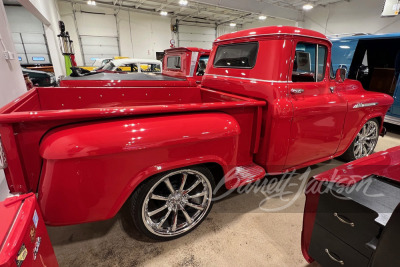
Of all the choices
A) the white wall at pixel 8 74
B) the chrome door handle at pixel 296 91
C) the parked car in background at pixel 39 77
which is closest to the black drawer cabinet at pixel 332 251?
the chrome door handle at pixel 296 91

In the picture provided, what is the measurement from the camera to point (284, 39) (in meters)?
2.06

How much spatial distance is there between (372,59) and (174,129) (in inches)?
288

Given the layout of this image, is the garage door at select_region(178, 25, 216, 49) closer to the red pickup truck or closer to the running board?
the red pickup truck

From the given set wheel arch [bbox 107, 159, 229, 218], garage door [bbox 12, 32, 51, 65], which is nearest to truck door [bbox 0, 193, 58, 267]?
wheel arch [bbox 107, 159, 229, 218]

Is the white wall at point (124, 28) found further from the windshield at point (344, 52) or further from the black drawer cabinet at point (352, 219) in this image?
the black drawer cabinet at point (352, 219)

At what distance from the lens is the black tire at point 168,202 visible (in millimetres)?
1604

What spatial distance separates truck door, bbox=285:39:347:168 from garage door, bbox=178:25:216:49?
675 inches

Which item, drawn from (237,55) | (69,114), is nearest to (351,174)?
(237,55)

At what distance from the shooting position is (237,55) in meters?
2.50

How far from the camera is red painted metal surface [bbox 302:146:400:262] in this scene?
135 cm

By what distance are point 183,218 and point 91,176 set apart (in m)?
1.06

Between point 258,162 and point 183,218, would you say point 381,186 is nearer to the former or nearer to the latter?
point 258,162

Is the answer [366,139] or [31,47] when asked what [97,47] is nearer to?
[31,47]

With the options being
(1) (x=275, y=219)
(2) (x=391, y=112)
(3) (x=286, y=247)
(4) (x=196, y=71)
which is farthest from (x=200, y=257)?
(2) (x=391, y=112)
